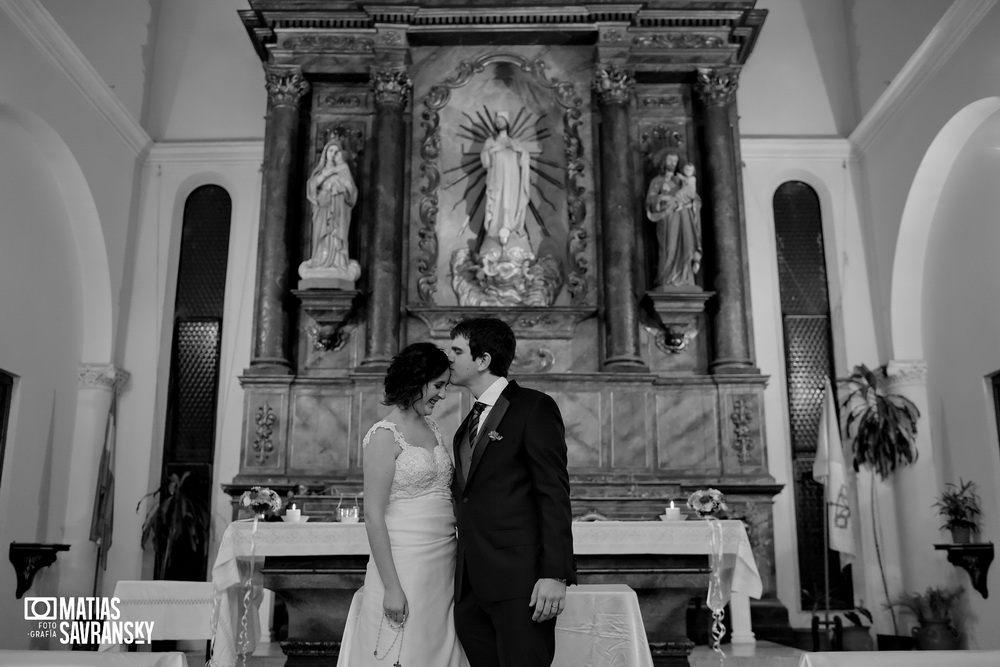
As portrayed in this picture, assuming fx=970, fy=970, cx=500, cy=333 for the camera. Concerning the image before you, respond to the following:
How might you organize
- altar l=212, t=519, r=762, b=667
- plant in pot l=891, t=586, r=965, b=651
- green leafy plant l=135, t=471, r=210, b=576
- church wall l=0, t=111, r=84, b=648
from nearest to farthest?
altar l=212, t=519, r=762, b=667 < plant in pot l=891, t=586, r=965, b=651 < church wall l=0, t=111, r=84, b=648 < green leafy plant l=135, t=471, r=210, b=576

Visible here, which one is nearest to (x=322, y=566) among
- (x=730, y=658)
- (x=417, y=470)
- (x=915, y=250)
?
(x=417, y=470)

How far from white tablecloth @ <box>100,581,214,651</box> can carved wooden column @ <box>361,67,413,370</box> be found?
2958 millimetres

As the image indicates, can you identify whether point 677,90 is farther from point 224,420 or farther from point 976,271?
point 224,420

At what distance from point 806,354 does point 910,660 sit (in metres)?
7.93

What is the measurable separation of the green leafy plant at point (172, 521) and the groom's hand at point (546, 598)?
293 inches

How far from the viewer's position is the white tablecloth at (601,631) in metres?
4.52

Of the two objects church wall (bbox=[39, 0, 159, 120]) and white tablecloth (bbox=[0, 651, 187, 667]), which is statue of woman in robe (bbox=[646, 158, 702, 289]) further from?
white tablecloth (bbox=[0, 651, 187, 667])

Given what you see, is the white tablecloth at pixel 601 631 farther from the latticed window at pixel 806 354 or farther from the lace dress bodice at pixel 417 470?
the latticed window at pixel 806 354

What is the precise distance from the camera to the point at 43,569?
9.65 m

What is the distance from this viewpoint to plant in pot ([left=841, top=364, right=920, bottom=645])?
380 inches

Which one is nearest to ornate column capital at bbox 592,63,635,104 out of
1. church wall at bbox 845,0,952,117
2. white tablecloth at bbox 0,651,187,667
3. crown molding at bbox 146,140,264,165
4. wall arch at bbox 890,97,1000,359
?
church wall at bbox 845,0,952,117

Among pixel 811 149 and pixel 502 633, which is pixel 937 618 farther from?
pixel 502 633

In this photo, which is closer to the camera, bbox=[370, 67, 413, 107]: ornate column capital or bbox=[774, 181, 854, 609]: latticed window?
bbox=[370, 67, 413, 107]: ornate column capital

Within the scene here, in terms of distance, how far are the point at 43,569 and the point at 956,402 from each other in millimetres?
9212
